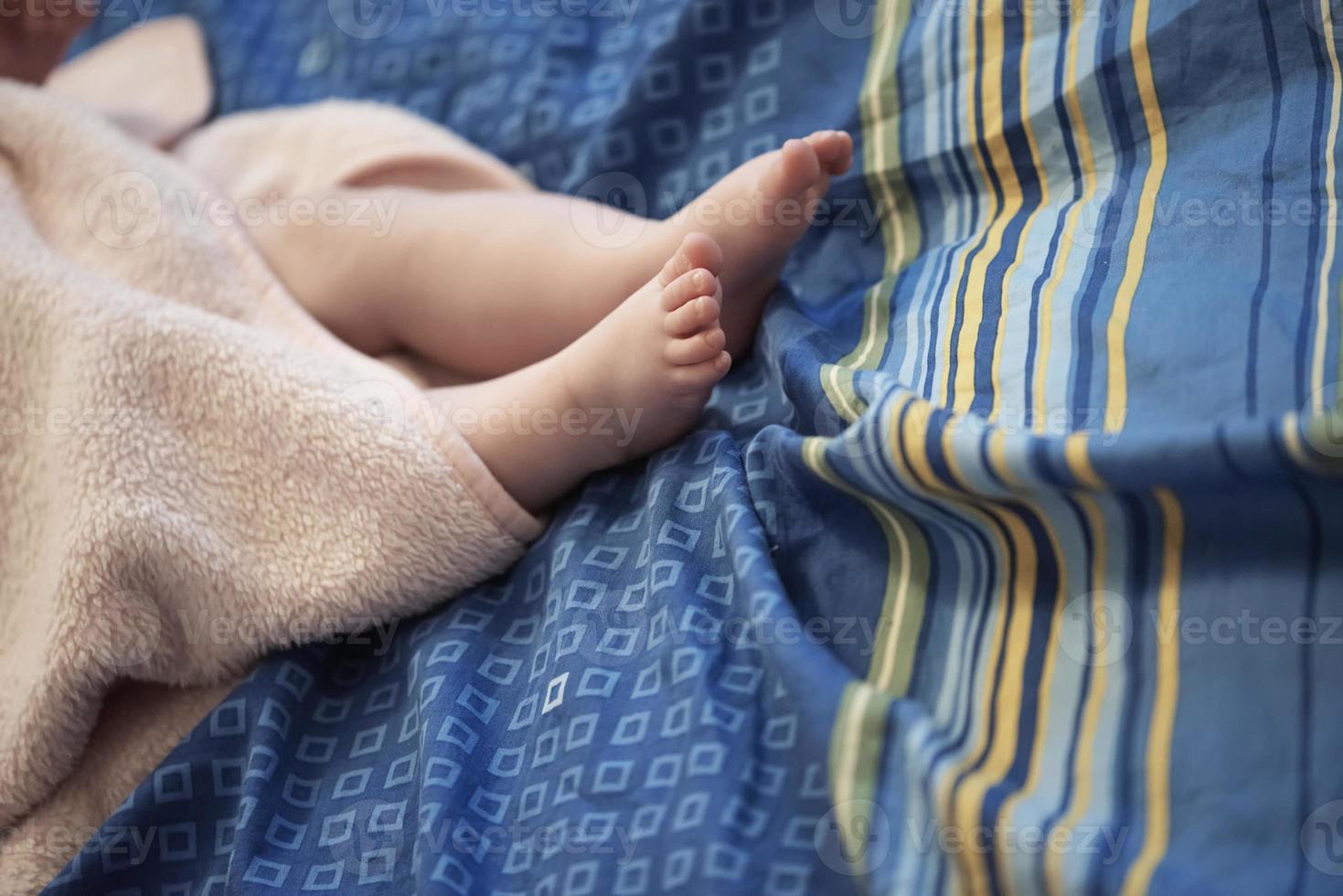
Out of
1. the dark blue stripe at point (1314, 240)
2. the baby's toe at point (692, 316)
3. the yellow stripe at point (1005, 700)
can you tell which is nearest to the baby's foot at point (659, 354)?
the baby's toe at point (692, 316)

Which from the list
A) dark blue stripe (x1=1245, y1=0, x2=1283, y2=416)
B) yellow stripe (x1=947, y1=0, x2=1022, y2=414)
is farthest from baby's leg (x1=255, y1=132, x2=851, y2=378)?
dark blue stripe (x1=1245, y1=0, x2=1283, y2=416)

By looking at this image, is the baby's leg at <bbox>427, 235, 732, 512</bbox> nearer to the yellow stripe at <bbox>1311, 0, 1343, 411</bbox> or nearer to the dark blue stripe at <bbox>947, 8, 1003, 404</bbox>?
the dark blue stripe at <bbox>947, 8, 1003, 404</bbox>

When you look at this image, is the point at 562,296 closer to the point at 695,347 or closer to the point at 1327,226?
the point at 695,347

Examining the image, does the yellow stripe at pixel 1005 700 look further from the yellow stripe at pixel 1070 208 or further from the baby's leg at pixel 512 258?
the baby's leg at pixel 512 258

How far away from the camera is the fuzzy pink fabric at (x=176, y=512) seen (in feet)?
2.23

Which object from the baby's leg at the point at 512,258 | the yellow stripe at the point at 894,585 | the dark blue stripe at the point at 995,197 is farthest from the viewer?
the baby's leg at the point at 512,258

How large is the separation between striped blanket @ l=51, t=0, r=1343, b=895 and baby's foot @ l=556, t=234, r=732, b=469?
37 millimetres

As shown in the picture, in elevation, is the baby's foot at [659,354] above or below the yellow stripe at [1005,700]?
above

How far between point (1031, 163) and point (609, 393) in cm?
33

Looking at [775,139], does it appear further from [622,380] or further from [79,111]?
[79,111]

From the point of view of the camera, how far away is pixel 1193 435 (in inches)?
18.3

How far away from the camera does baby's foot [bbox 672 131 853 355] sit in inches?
29.1

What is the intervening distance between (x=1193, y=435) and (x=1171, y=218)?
0.22 m

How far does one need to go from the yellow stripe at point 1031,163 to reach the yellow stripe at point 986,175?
0.01 m
